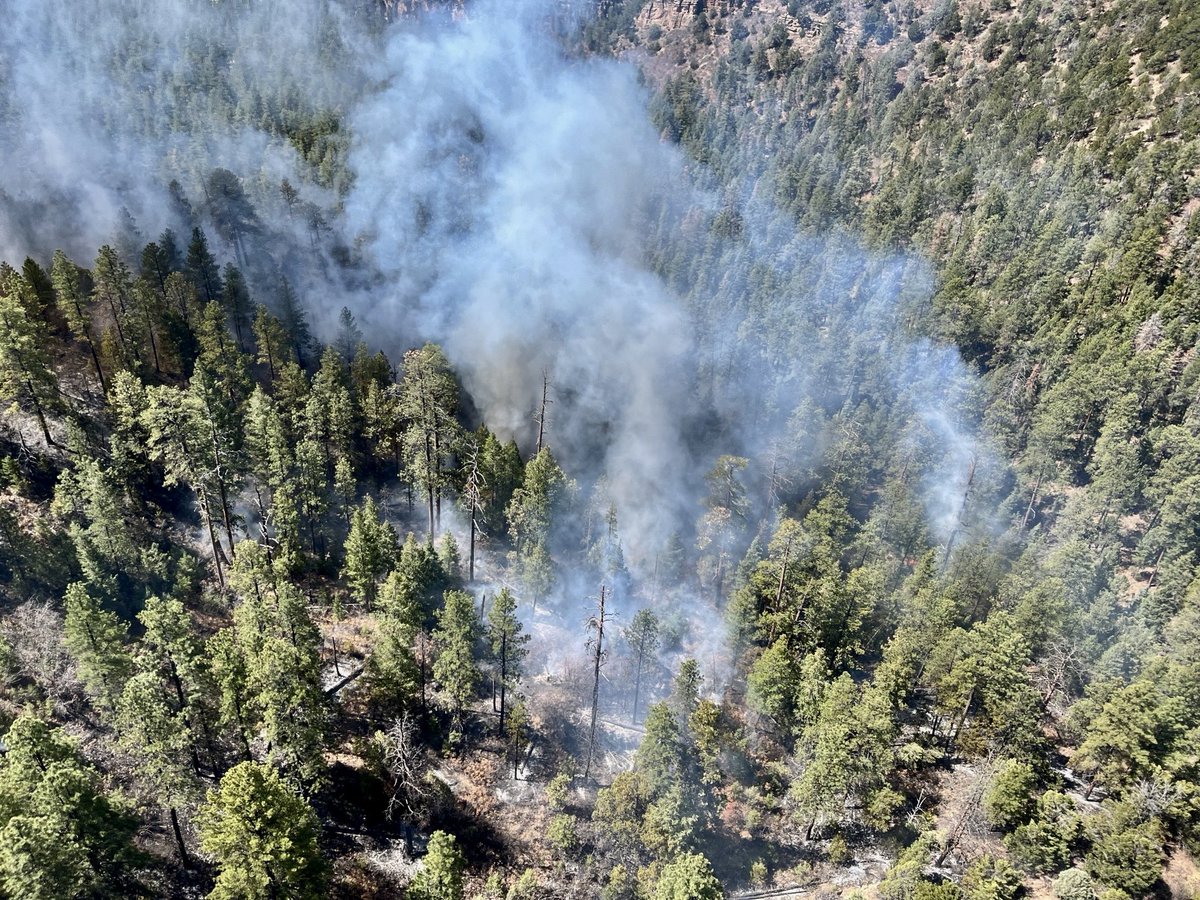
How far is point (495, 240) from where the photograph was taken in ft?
308

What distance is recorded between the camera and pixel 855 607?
5525 cm

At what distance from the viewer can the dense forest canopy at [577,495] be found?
40281 millimetres

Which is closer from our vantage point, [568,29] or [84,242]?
[84,242]

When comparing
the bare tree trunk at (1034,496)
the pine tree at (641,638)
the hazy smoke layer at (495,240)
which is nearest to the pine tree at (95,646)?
the pine tree at (641,638)

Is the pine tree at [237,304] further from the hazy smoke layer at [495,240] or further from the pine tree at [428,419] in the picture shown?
the pine tree at [428,419]

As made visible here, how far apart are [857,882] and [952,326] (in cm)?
5779

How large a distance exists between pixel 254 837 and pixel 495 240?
256ft

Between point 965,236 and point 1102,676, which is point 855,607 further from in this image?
point 965,236

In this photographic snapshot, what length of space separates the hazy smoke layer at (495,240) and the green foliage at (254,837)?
36.4 meters

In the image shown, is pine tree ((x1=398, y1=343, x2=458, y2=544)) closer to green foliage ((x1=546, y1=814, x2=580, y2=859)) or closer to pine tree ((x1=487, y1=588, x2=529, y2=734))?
pine tree ((x1=487, y1=588, x2=529, y2=734))

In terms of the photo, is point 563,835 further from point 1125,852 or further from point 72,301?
point 72,301

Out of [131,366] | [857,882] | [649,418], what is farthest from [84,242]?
[857,882]

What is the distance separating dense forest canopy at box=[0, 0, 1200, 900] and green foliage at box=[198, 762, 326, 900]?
0.25 meters

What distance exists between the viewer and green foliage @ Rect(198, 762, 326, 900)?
1115 inches
